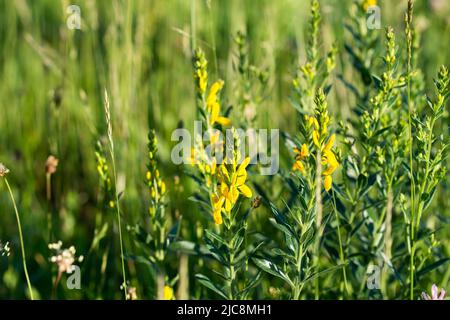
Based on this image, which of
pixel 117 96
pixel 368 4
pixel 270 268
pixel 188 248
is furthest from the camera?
pixel 117 96

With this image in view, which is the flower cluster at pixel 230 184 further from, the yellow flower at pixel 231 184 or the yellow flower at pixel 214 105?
the yellow flower at pixel 214 105

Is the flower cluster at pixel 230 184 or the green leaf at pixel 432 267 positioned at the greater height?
the flower cluster at pixel 230 184

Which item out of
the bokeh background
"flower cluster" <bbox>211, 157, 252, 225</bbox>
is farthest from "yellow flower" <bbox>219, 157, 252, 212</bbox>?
the bokeh background

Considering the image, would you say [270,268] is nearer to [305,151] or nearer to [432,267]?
[305,151]

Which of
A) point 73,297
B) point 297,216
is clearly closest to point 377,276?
point 297,216

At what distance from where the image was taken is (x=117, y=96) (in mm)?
2539

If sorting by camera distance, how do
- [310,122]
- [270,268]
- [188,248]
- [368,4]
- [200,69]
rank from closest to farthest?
[310,122], [270,268], [200,69], [188,248], [368,4]

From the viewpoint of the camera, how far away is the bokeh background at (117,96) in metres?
2.40

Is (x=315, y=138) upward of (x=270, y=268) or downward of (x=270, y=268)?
upward

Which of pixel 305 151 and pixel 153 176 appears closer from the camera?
pixel 305 151

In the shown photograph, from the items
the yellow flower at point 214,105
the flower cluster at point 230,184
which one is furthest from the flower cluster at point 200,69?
the flower cluster at point 230,184

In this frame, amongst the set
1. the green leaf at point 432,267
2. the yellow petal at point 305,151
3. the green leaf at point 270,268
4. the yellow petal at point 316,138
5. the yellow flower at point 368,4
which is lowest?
the green leaf at point 432,267

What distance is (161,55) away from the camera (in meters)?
3.33

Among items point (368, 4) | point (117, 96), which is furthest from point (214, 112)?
point (117, 96)
